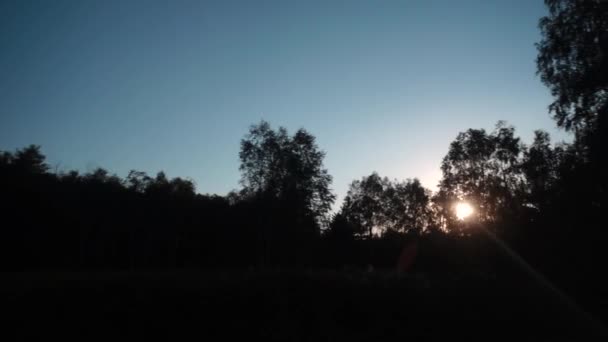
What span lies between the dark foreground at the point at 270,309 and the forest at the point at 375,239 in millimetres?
2219

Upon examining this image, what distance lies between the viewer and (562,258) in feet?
66.9

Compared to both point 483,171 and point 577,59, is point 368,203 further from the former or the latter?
point 577,59

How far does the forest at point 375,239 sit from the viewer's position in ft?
62.6

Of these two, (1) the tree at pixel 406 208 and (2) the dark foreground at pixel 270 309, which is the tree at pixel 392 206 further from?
(2) the dark foreground at pixel 270 309

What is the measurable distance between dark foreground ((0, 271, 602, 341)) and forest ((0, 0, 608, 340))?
222 cm

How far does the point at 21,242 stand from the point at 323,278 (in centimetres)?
2542

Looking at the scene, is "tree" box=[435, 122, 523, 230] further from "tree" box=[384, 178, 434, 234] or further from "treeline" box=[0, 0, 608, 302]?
"tree" box=[384, 178, 434, 234]

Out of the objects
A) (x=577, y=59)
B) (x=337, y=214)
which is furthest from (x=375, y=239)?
(x=577, y=59)

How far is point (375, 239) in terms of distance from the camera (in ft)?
133

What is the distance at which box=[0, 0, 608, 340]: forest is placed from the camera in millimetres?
19078

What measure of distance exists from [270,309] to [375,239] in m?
30.0

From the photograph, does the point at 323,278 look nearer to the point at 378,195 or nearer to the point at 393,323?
the point at 393,323

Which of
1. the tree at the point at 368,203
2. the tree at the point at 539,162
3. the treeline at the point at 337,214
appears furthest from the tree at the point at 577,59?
the tree at the point at 368,203

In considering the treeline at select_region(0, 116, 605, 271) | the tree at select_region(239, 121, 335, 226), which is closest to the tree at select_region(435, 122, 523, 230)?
the treeline at select_region(0, 116, 605, 271)
